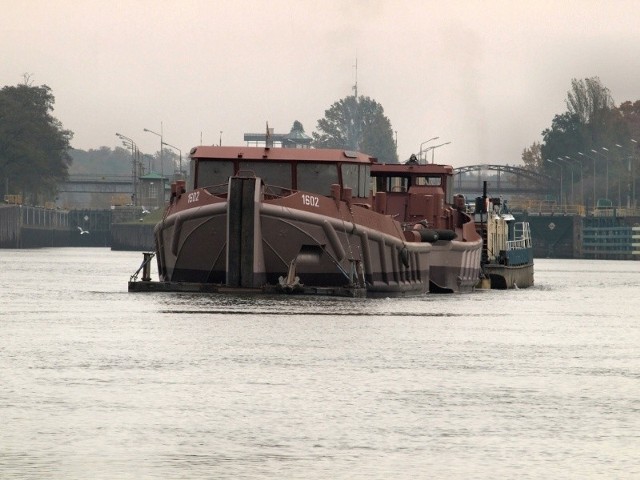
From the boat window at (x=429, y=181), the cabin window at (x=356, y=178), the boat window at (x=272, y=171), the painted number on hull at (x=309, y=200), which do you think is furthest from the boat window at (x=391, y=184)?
the painted number on hull at (x=309, y=200)

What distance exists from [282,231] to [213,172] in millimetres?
5104

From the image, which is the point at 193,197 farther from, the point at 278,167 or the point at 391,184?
the point at 391,184

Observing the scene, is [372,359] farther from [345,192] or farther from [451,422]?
[345,192]

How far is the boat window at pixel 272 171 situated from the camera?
189 ft

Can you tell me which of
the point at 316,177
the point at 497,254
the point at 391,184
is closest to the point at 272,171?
the point at 316,177

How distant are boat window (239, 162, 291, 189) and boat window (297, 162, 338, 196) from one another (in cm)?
45

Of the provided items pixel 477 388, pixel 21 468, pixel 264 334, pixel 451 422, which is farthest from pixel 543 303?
pixel 21 468

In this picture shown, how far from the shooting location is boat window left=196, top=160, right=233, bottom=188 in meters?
58.2

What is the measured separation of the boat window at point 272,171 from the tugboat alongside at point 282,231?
0.03 metres

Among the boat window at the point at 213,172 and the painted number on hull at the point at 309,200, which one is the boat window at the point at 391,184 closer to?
the boat window at the point at 213,172

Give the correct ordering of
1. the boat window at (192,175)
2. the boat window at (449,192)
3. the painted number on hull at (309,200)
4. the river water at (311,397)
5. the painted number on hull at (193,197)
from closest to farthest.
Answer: the river water at (311,397)
the painted number on hull at (309,200)
the painted number on hull at (193,197)
the boat window at (192,175)
the boat window at (449,192)

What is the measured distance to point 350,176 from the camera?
59031 millimetres

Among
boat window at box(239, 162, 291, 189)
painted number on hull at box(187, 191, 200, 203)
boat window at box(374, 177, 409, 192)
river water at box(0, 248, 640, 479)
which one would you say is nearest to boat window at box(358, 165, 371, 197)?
boat window at box(239, 162, 291, 189)

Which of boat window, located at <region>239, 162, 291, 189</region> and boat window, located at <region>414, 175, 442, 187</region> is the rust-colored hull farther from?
boat window, located at <region>414, 175, 442, 187</region>
